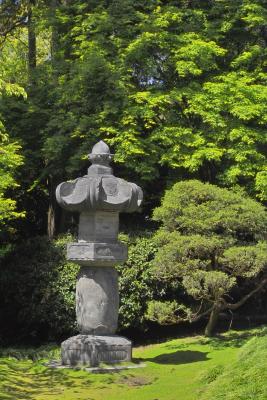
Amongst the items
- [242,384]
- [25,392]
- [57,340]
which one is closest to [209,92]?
[57,340]

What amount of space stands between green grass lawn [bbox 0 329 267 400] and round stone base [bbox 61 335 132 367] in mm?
304

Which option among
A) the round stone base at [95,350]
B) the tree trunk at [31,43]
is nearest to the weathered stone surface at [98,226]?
the round stone base at [95,350]

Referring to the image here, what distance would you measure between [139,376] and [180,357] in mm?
1797

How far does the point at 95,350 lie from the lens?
1064 centimetres

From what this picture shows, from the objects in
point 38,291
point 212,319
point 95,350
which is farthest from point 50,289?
point 212,319

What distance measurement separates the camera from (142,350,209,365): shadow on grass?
445 inches

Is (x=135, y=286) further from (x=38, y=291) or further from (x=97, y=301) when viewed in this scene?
(x=97, y=301)

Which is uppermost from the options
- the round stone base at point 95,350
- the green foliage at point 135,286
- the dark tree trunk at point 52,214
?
the dark tree trunk at point 52,214

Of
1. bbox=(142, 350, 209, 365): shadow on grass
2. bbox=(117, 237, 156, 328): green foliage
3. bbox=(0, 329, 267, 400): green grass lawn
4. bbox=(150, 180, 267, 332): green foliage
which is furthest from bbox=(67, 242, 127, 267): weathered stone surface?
bbox=(117, 237, 156, 328): green foliage

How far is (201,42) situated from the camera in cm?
1519

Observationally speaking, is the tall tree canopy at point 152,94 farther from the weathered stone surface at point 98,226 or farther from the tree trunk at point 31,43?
the weathered stone surface at point 98,226

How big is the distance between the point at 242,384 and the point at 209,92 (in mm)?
11130

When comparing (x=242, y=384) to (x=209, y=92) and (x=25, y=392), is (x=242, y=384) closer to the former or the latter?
(x=25, y=392)

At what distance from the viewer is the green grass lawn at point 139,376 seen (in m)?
8.57
